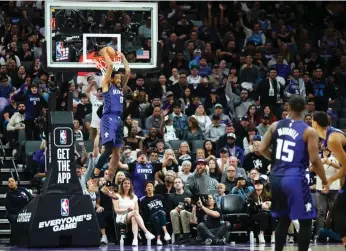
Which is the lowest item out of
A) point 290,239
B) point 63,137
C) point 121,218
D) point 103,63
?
point 290,239

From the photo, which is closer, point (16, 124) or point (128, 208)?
point (128, 208)

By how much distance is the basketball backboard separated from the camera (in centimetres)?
1752

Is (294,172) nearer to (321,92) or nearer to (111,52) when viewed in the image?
(111,52)

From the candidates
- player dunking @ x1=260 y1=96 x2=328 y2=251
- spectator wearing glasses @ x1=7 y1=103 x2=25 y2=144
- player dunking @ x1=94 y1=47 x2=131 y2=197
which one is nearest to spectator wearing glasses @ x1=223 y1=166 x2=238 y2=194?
spectator wearing glasses @ x1=7 y1=103 x2=25 y2=144

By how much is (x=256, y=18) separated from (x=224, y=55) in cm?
316

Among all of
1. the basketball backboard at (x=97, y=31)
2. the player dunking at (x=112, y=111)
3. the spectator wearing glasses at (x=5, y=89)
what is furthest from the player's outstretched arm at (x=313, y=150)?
the spectator wearing glasses at (x=5, y=89)

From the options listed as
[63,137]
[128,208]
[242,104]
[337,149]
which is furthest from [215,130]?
[337,149]

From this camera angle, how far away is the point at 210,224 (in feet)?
68.1

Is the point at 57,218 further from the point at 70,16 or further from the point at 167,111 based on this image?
the point at 167,111

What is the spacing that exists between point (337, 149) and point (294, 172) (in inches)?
36.1

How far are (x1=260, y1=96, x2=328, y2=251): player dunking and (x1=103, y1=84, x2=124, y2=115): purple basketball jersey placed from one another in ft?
17.5

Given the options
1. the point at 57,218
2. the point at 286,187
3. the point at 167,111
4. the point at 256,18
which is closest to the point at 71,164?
the point at 57,218

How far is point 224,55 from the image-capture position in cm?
2809

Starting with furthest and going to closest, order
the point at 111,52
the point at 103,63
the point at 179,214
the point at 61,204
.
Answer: the point at 179,214 < the point at 61,204 < the point at 103,63 < the point at 111,52
